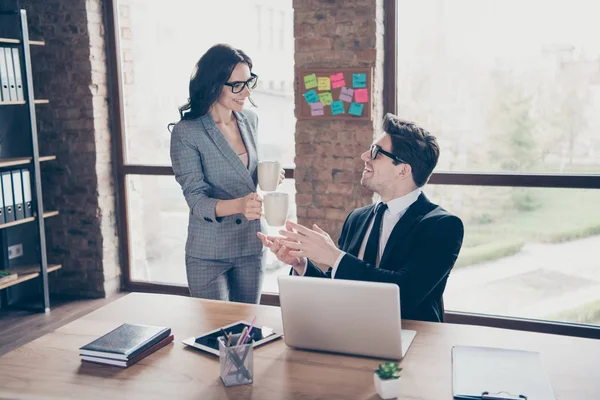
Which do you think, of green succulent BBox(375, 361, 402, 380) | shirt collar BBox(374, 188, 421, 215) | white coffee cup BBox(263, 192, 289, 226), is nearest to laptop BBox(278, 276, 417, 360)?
green succulent BBox(375, 361, 402, 380)

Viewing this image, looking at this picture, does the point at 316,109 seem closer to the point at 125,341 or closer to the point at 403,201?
the point at 403,201

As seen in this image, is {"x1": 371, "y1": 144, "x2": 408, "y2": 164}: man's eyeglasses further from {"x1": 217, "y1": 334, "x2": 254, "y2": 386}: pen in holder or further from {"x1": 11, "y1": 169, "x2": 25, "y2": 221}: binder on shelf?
{"x1": 11, "y1": 169, "x2": 25, "y2": 221}: binder on shelf

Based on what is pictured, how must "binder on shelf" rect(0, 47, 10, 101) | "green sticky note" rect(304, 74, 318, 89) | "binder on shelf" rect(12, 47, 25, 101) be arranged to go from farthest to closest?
"binder on shelf" rect(12, 47, 25, 101) → "binder on shelf" rect(0, 47, 10, 101) → "green sticky note" rect(304, 74, 318, 89)

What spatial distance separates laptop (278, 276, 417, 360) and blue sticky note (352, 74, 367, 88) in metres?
2.13

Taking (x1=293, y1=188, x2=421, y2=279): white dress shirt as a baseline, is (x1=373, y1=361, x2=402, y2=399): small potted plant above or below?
below

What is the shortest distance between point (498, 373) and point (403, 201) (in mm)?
844

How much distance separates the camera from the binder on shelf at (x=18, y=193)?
4.10 metres

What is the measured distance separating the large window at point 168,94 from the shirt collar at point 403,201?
1.77 m

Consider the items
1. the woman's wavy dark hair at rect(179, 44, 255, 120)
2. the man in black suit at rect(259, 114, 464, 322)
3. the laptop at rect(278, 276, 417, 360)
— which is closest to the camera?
the laptop at rect(278, 276, 417, 360)

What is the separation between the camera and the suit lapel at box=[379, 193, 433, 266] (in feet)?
7.29

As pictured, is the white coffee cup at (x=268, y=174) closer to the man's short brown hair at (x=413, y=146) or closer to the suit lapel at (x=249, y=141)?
the man's short brown hair at (x=413, y=146)

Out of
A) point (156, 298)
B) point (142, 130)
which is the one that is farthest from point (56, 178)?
point (156, 298)

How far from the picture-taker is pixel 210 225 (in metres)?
2.73

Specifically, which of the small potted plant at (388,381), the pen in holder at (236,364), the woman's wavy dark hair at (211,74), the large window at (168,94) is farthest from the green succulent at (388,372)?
the large window at (168,94)
